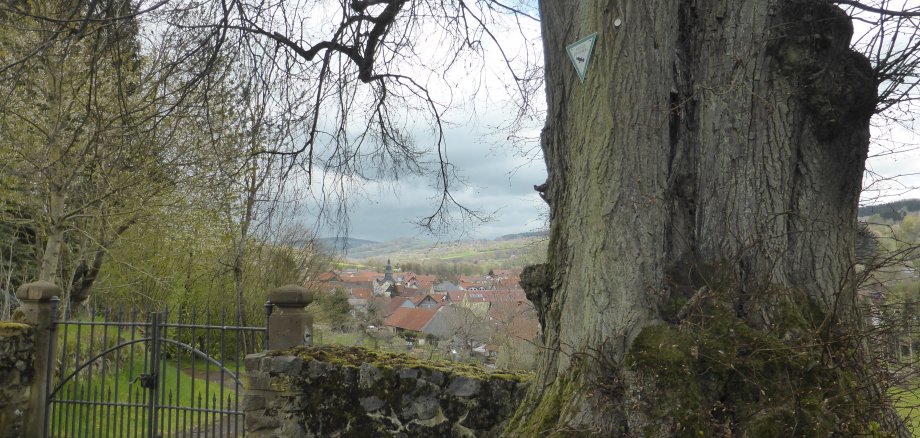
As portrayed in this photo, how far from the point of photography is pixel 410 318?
1033 inches

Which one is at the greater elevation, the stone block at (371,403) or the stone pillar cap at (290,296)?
the stone pillar cap at (290,296)

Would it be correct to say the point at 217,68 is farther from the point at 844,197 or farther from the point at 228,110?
the point at 844,197

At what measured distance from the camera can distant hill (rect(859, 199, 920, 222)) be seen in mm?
3444

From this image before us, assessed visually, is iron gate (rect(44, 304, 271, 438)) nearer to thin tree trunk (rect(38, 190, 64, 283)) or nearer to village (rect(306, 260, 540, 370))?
thin tree trunk (rect(38, 190, 64, 283))

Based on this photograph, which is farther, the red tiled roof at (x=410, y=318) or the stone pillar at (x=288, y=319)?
the red tiled roof at (x=410, y=318)

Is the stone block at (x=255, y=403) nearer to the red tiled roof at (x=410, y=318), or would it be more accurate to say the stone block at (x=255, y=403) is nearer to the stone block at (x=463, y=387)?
the stone block at (x=463, y=387)

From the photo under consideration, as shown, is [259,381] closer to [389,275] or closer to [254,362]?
[254,362]

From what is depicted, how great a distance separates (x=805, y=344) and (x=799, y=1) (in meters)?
1.78

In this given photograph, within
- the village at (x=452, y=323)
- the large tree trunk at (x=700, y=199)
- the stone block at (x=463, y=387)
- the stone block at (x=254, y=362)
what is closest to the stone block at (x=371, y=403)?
the stone block at (x=463, y=387)

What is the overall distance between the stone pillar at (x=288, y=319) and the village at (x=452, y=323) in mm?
9661

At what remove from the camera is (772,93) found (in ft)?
11.1

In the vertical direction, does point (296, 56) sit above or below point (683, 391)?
above

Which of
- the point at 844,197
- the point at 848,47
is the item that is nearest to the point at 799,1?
the point at 848,47

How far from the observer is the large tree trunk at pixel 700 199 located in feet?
10.2
